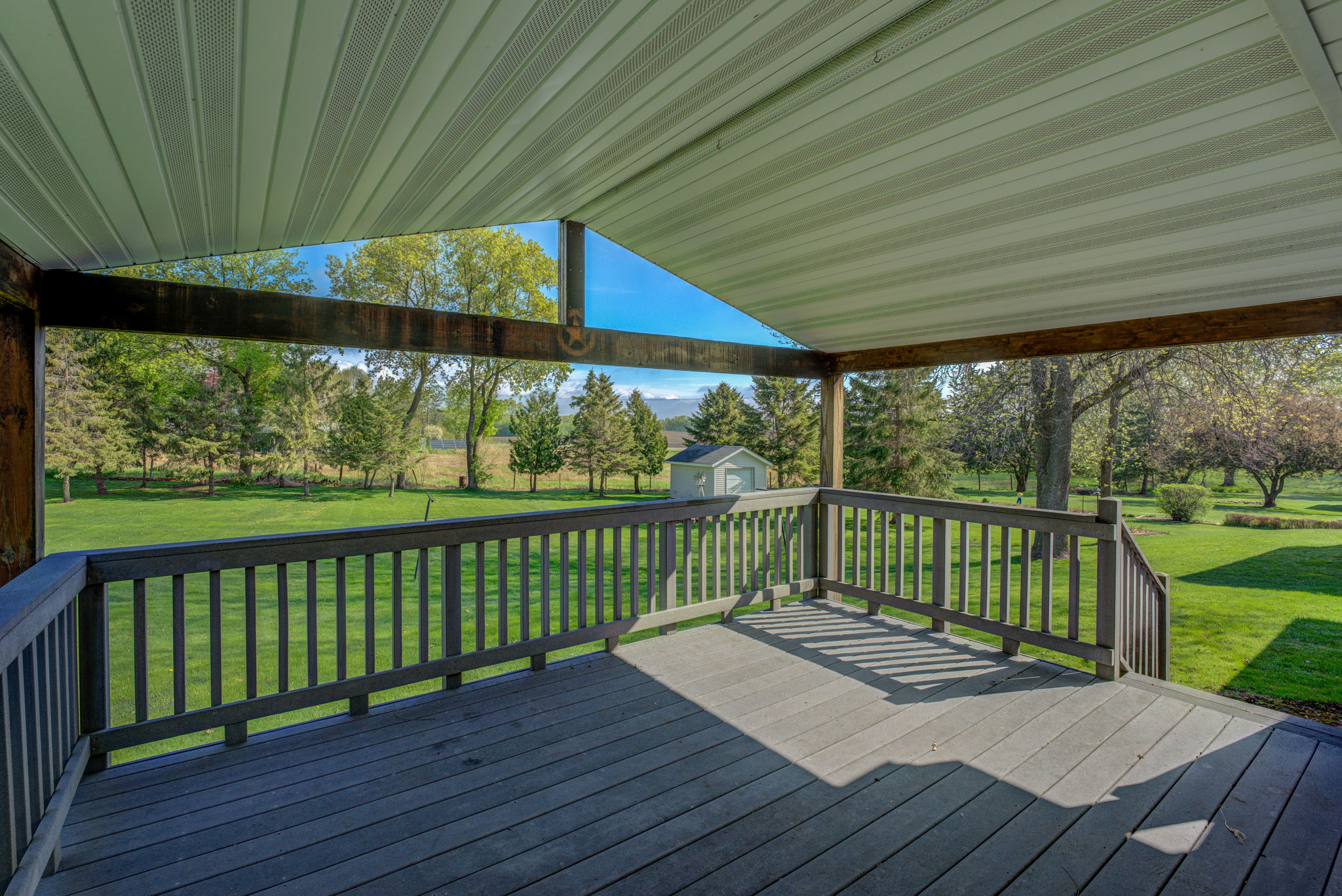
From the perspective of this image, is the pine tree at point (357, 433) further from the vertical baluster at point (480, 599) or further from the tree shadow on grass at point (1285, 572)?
the tree shadow on grass at point (1285, 572)

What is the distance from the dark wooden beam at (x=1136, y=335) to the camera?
274cm

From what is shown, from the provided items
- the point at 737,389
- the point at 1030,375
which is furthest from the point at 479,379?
the point at 1030,375

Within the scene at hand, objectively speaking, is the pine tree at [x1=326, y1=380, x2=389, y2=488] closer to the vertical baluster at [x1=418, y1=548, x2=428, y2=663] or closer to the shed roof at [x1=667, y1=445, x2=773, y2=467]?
the shed roof at [x1=667, y1=445, x2=773, y2=467]

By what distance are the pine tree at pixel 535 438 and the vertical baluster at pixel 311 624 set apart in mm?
15764

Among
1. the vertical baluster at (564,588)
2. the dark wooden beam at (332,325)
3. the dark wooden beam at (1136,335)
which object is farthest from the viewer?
the vertical baluster at (564,588)

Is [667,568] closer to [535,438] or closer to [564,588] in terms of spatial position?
[564,588]

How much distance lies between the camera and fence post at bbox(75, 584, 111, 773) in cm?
205

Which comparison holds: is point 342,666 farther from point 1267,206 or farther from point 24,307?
point 1267,206

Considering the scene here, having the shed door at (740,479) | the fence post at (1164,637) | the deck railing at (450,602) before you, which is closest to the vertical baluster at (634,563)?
the deck railing at (450,602)

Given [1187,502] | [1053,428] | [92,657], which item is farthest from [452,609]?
[1187,502]

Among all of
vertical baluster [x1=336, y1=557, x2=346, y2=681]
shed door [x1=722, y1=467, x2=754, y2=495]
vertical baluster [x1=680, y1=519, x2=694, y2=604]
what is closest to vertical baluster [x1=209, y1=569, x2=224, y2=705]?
vertical baluster [x1=336, y1=557, x2=346, y2=681]

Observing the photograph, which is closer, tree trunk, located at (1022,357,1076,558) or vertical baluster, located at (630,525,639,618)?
vertical baluster, located at (630,525,639,618)

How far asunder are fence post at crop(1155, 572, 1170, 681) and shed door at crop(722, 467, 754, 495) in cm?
1205

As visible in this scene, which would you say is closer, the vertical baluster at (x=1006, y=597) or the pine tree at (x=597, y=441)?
the vertical baluster at (x=1006, y=597)
